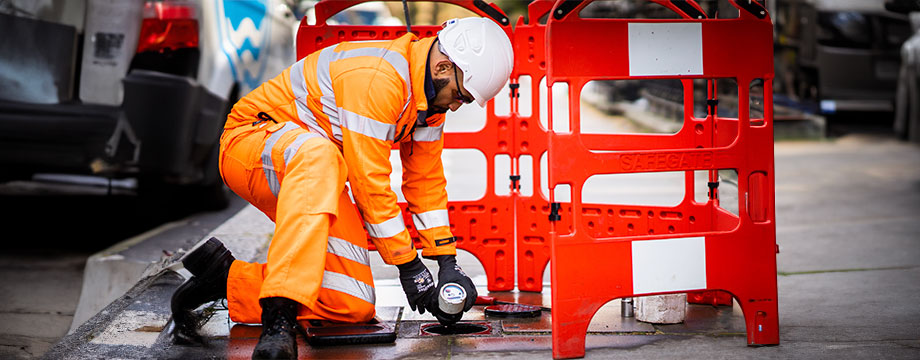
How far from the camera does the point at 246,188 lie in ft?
12.4

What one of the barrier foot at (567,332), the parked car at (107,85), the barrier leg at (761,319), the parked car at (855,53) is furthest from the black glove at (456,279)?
the parked car at (855,53)

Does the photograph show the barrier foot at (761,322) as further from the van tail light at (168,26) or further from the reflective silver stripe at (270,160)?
the van tail light at (168,26)

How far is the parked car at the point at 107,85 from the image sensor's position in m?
4.96

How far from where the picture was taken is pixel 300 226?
327 cm

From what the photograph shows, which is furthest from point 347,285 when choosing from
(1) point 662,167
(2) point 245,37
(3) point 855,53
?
(3) point 855,53

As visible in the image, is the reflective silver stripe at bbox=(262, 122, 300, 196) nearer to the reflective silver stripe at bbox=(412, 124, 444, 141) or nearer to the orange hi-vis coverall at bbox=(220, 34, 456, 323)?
the orange hi-vis coverall at bbox=(220, 34, 456, 323)

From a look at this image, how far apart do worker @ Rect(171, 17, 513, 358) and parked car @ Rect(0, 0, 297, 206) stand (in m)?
1.50

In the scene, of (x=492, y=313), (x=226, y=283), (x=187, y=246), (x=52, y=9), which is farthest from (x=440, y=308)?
(x=52, y=9)

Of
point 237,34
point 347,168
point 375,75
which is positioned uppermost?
point 237,34

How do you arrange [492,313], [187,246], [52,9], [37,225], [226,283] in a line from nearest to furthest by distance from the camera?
1. [226,283]
2. [492,313]
3. [52,9]
4. [187,246]
5. [37,225]

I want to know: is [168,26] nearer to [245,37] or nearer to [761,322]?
[245,37]

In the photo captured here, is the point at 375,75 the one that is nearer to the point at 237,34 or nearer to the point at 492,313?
the point at 492,313

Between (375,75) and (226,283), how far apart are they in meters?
0.99

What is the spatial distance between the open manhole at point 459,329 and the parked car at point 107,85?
7.30ft
